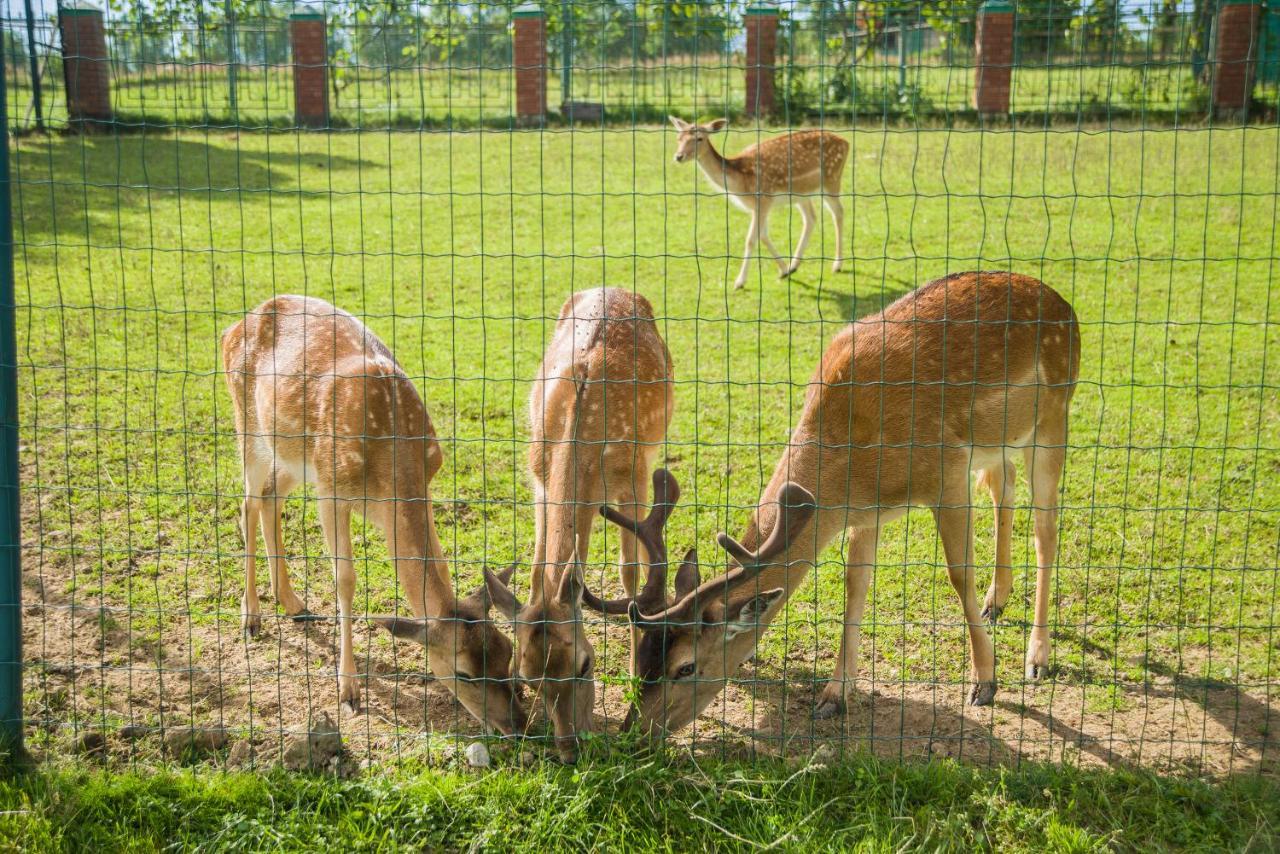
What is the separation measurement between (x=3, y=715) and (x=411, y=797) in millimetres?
1470

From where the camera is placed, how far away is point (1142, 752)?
181 inches

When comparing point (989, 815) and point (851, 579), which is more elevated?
point (851, 579)

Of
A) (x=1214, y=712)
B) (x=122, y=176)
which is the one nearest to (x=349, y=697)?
(x=1214, y=712)

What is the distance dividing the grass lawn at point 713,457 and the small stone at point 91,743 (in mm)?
77

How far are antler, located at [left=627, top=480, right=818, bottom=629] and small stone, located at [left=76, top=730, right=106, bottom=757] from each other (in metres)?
1.96

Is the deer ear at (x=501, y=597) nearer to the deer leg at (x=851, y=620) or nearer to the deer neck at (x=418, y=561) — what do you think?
the deer neck at (x=418, y=561)

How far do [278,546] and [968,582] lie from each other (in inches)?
120

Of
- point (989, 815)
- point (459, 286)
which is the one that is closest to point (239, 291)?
point (459, 286)

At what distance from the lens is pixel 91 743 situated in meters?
4.50

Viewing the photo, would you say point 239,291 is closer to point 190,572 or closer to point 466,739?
point 190,572

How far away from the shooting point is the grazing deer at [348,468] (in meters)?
4.55

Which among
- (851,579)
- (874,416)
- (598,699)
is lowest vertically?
(598,699)

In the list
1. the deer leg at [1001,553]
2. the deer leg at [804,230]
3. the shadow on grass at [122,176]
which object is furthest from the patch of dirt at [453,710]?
the deer leg at [804,230]

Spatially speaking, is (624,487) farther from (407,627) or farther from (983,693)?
(983,693)
